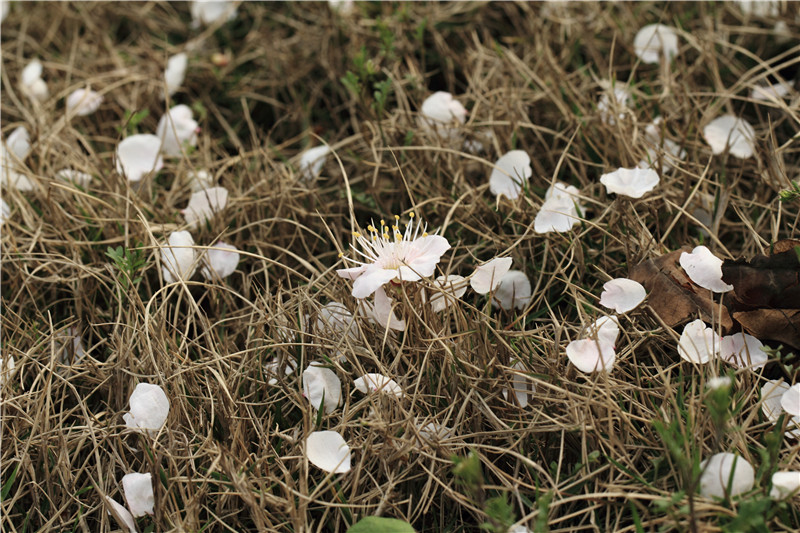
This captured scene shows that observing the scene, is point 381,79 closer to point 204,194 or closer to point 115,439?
point 204,194

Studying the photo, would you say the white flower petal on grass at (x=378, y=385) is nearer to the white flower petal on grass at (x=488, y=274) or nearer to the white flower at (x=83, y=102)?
the white flower petal on grass at (x=488, y=274)

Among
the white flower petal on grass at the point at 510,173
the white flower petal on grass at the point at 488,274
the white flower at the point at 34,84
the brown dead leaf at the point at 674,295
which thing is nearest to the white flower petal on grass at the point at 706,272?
the brown dead leaf at the point at 674,295

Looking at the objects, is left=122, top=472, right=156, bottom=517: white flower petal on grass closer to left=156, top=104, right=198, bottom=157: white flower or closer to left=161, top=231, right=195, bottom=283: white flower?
left=161, top=231, right=195, bottom=283: white flower

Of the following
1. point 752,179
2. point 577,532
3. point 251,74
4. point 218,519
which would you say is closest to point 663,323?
point 577,532

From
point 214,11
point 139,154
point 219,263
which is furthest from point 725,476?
point 214,11

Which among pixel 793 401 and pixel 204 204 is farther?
pixel 204 204

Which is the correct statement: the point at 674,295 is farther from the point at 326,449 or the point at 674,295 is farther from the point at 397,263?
the point at 326,449

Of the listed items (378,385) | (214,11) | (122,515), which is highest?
(214,11)
